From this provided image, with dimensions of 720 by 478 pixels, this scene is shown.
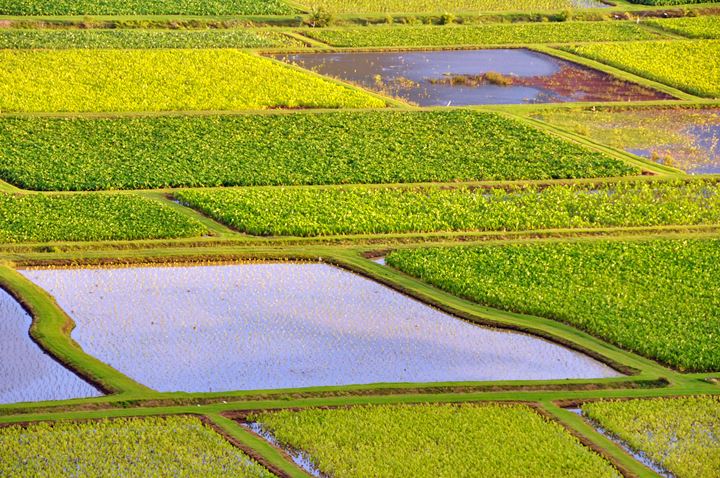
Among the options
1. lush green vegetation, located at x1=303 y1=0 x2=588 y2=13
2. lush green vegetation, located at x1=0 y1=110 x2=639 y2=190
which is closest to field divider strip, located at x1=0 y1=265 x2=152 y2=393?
lush green vegetation, located at x1=0 y1=110 x2=639 y2=190

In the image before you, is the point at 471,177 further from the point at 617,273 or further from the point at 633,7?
the point at 633,7

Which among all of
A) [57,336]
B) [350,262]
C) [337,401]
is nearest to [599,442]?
[337,401]

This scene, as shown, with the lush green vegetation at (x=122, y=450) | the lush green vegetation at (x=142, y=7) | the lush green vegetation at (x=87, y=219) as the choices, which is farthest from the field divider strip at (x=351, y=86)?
the lush green vegetation at (x=122, y=450)

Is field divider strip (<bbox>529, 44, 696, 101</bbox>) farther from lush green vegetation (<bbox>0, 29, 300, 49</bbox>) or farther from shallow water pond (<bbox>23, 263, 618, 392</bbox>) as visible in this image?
shallow water pond (<bbox>23, 263, 618, 392</bbox>)

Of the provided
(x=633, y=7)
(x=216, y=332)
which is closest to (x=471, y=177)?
(x=216, y=332)

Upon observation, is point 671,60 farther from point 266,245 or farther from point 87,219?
point 87,219

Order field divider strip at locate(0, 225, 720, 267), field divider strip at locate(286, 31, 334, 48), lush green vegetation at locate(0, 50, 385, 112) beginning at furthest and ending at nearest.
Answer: field divider strip at locate(286, 31, 334, 48), lush green vegetation at locate(0, 50, 385, 112), field divider strip at locate(0, 225, 720, 267)
